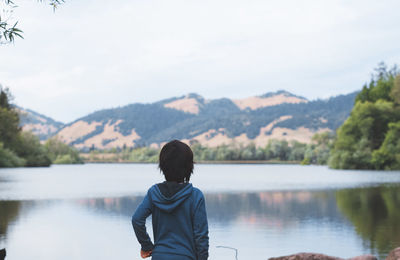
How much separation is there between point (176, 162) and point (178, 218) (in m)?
0.33

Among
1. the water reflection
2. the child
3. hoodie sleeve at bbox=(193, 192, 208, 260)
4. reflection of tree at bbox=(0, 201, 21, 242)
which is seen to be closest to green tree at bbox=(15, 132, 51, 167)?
reflection of tree at bbox=(0, 201, 21, 242)

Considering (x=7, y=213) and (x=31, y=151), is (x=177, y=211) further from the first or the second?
(x=31, y=151)

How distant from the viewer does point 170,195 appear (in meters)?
3.01

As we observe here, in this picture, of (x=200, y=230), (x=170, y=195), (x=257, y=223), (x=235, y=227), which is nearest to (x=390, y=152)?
(x=257, y=223)

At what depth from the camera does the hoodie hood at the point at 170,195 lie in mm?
2988

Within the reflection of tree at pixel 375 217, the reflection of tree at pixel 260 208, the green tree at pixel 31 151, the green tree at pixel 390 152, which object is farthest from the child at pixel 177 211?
the green tree at pixel 31 151

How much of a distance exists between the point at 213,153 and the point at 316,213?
385 ft

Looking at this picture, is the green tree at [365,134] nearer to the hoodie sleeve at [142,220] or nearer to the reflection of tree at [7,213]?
the reflection of tree at [7,213]

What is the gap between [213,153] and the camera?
13612 cm

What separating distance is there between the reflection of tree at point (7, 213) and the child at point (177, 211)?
11042 millimetres

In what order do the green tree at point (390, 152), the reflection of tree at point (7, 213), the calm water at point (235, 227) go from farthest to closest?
the green tree at point (390, 152) → the reflection of tree at point (7, 213) → the calm water at point (235, 227)

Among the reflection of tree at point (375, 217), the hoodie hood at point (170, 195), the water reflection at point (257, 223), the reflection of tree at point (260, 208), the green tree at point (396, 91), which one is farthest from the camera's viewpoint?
the green tree at point (396, 91)

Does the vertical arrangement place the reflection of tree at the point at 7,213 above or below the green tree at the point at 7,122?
below

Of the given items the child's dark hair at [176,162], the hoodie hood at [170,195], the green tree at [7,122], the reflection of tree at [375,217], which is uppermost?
the green tree at [7,122]
